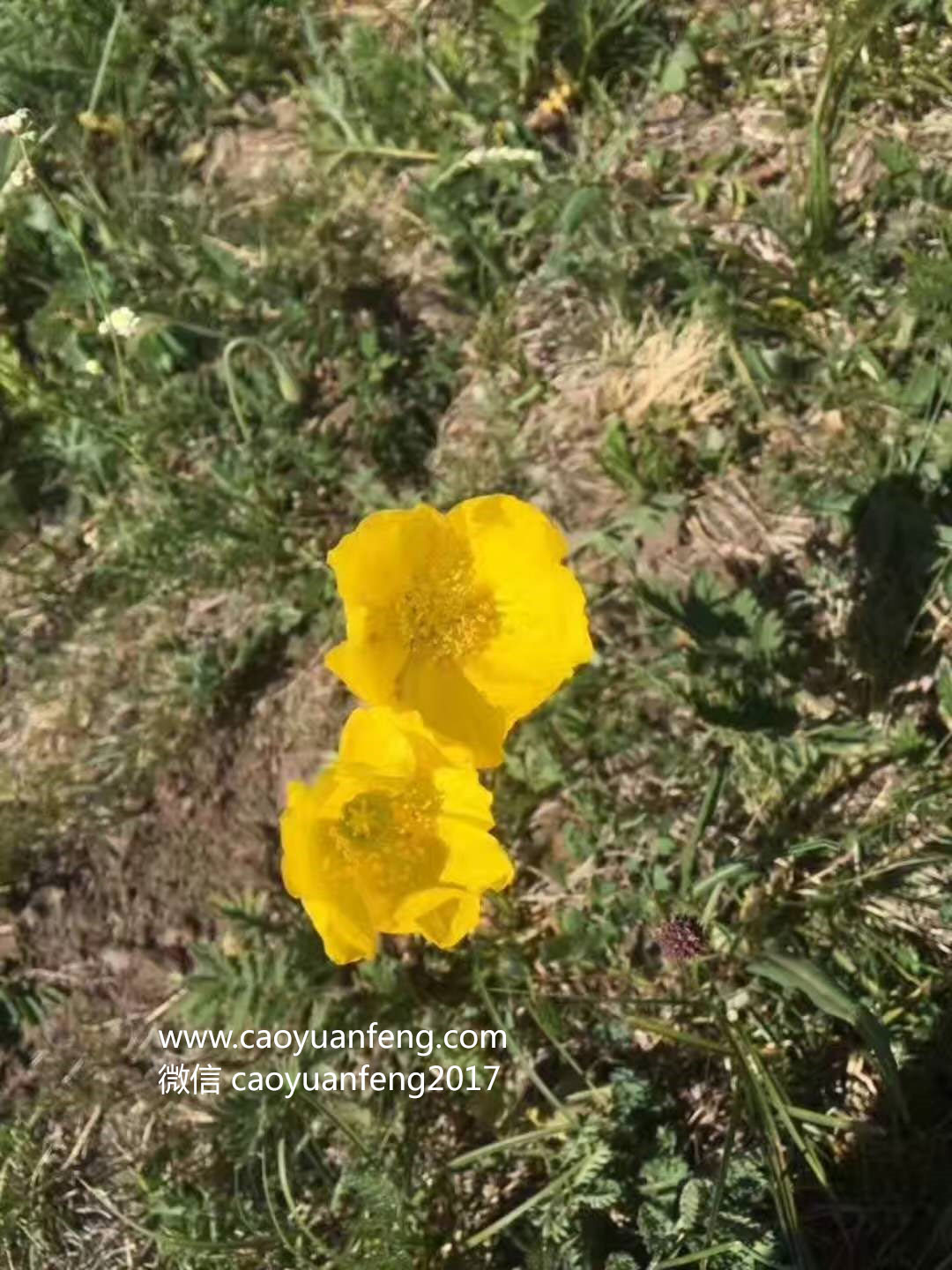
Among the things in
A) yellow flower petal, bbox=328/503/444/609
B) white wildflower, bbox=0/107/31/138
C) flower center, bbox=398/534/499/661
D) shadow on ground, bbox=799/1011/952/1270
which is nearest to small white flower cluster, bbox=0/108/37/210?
white wildflower, bbox=0/107/31/138

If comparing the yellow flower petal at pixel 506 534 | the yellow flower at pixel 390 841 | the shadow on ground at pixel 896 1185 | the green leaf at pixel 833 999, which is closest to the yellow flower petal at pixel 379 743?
the yellow flower at pixel 390 841

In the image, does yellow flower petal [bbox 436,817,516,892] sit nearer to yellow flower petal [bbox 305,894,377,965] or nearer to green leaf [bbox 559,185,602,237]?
yellow flower petal [bbox 305,894,377,965]

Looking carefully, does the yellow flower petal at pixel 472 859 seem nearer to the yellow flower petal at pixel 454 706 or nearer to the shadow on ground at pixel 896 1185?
the yellow flower petal at pixel 454 706

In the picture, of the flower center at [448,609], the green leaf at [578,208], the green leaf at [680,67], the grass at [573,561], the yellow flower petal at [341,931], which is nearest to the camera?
the yellow flower petal at [341,931]

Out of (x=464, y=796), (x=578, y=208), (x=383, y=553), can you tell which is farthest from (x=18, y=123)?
(x=464, y=796)

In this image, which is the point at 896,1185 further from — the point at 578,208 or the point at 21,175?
the point at 21,175

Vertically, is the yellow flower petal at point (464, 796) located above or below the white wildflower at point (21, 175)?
below

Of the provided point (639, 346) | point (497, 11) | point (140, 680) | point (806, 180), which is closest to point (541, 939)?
point (140, 680)
